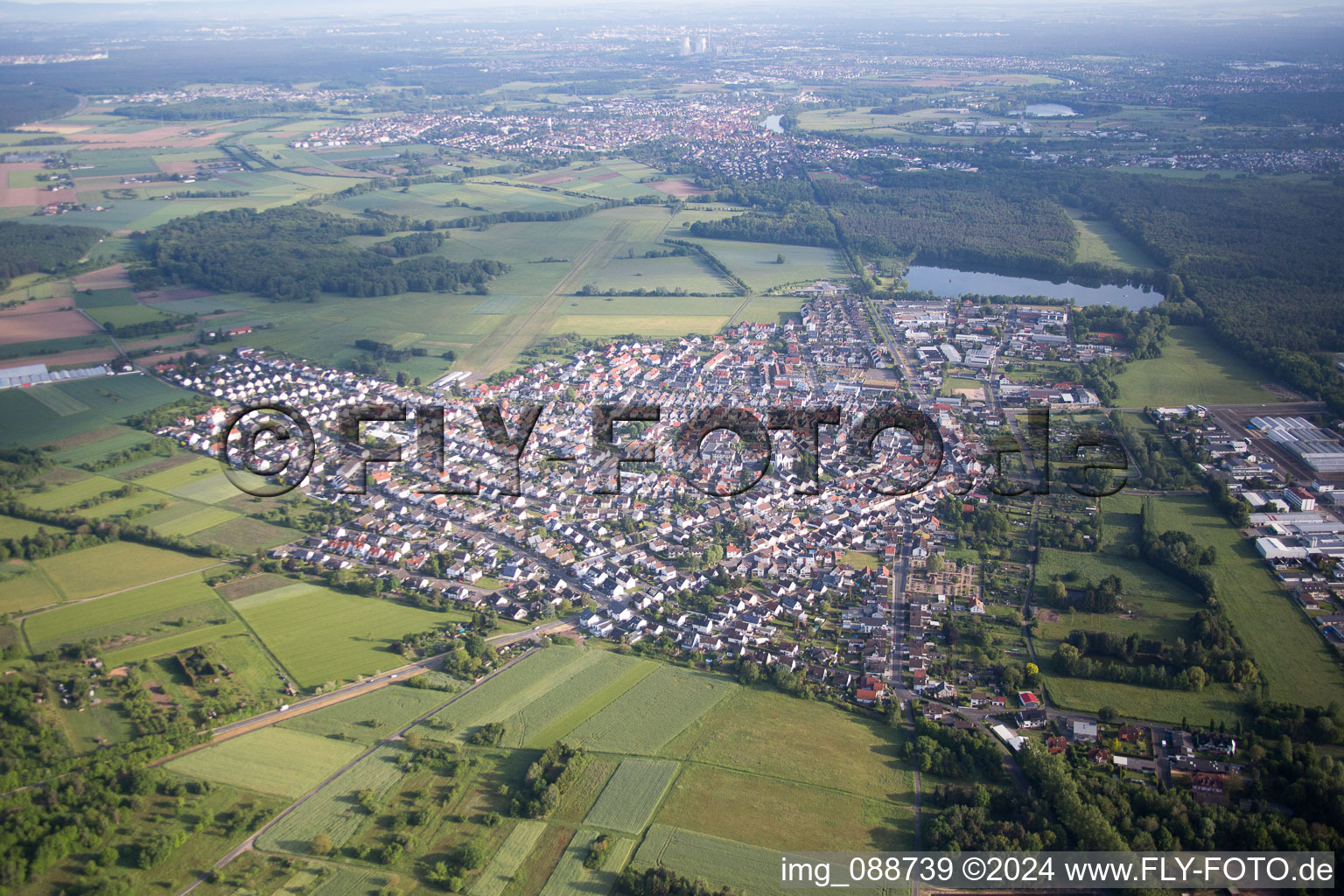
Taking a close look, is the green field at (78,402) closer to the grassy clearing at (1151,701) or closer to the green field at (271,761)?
the green field at (271,761)

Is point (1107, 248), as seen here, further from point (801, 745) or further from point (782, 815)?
point (782, 815)

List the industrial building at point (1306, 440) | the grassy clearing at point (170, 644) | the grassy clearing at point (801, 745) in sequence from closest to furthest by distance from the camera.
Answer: the grassy clearing at point (801, 745) → the grassy clearing at point (170, 644) → the industrial building at point (1306, 440)

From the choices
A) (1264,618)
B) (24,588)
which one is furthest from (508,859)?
(1264,618)

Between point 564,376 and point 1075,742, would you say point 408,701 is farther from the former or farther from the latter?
point 564,376

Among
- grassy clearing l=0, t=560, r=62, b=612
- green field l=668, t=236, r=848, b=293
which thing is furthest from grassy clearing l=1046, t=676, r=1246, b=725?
green field l=668, t=236, r=848, b=293

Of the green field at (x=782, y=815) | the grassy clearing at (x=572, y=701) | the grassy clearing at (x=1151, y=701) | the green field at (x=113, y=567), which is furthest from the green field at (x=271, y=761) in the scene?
the grassy clearing at (x=1151, y=701)

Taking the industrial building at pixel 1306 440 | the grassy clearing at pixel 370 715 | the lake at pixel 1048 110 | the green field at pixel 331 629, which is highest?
the lake at pixel 1048 110

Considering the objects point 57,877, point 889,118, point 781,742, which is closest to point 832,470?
point 781,742
